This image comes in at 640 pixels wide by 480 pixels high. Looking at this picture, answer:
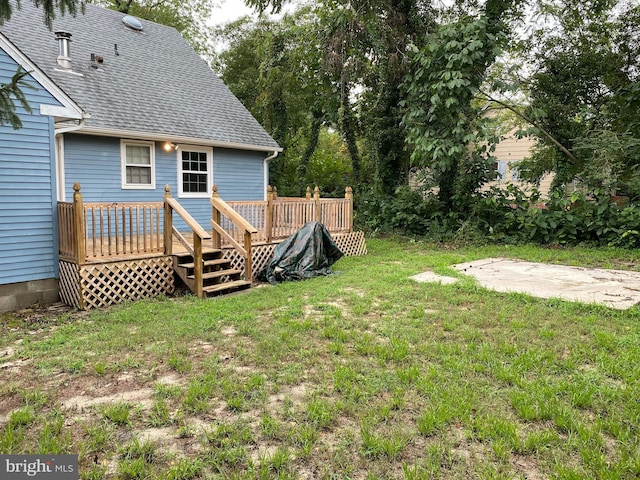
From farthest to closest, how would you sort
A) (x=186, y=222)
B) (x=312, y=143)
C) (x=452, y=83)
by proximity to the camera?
(x=312, y=143) < (x=452, y=83) < (x=186, y=222)

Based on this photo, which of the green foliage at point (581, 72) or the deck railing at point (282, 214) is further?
the green foliage at point (581, 72)

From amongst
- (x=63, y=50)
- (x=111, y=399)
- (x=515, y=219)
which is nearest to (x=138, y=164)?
(x=63, y=50)

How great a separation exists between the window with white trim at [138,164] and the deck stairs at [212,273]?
11.9 ft

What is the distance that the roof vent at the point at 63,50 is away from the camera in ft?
31.6

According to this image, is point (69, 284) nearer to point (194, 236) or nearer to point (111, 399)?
point (194, 236)

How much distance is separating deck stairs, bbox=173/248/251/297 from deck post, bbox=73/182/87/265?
52.8 inches

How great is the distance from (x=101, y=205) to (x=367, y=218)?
964 cm

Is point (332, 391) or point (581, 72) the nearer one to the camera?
point (332, 391)

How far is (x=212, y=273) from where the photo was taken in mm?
6965

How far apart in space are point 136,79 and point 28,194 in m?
5.87

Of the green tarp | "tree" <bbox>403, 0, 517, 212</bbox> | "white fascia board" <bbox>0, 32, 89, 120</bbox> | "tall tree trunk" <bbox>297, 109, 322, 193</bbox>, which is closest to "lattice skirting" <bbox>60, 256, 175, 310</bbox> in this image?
the green tarp

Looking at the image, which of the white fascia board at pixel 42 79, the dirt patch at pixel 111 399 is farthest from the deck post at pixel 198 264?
the dirt patch at pixel 111 399

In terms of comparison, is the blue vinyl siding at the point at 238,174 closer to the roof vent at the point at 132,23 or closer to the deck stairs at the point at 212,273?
the deck stairs at the point at 212,273

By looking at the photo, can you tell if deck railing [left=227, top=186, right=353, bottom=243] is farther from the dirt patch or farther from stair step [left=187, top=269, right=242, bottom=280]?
the dirt patch
